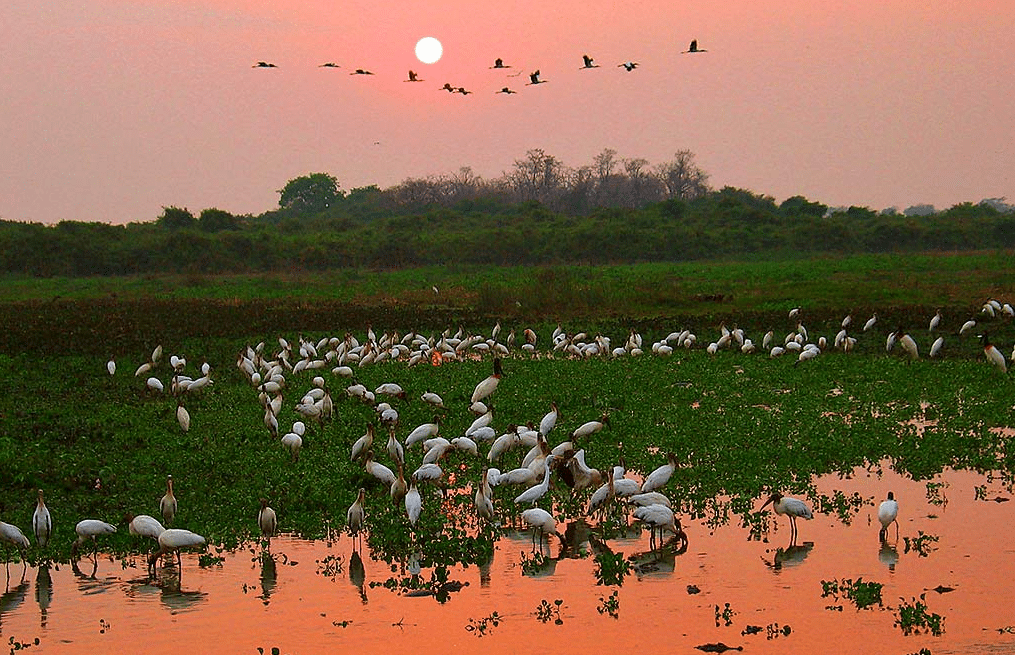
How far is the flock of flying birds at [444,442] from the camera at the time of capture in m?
11.3

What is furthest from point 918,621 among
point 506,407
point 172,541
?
point 506,407

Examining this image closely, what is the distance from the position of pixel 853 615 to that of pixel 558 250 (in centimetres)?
5114

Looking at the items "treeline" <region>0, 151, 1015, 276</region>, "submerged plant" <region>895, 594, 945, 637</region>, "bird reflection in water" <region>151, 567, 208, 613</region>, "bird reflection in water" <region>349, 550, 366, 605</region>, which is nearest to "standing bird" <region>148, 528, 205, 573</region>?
"bird reflection in water" <region>151, 567, 208, 613</region>

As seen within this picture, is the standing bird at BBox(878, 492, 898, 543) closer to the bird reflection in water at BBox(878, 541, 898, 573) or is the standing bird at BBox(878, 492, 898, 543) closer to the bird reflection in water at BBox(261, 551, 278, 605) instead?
the bird reflection in water at BBox(878, 541, 898, 573)

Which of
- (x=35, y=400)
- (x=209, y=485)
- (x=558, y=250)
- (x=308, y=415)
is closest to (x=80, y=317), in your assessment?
(x=35, y=400)

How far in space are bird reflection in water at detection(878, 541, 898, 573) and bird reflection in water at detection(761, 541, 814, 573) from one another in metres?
0.66

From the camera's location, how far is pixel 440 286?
147 ft

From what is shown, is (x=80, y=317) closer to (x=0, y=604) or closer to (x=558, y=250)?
(x=0, y=604)

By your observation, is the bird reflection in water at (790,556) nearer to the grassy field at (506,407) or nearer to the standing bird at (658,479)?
the grassy field at (506,407)

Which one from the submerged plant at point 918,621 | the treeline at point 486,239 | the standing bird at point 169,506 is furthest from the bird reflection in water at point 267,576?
the treeline at point 486,239

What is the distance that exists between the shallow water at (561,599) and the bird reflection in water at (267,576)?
0.07 feet

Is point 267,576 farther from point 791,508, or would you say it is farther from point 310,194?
point 310,194

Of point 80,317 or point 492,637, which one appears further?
point 80,317

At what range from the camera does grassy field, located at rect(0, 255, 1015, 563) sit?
12812 millimetres
